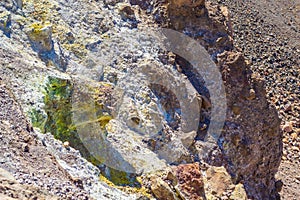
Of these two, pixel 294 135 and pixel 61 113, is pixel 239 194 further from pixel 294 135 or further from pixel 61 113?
pixel 294 135

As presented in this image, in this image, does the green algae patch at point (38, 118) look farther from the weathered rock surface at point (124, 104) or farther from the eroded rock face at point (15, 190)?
the eroded rock face at point (15, 190)

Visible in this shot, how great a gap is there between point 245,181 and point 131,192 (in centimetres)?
392

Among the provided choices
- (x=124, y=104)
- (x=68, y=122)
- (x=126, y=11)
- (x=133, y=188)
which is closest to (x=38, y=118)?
(x=68, y=122)

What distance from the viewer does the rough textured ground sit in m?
16.0

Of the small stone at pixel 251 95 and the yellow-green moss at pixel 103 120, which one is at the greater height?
the small stone at pixel 251 95

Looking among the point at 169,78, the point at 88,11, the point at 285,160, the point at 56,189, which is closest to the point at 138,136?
the point at 169,78

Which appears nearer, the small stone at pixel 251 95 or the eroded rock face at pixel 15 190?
the eroded rock face at pixel 15 190

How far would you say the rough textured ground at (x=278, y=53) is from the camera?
15979 mm

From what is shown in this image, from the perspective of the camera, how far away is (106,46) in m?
10.9

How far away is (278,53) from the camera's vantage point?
18047mm

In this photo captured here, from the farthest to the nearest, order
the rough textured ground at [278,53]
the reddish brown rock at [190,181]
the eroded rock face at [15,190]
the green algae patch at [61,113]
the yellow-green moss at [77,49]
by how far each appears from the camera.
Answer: the rough textured ground at [278,53]
the yellow-green moss at [77,49]
the reddish brown rock at [190,181]
the green algae patch at [61,113]
the eroded rock face at [15,190]


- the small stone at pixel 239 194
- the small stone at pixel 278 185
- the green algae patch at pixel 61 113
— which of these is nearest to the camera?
the green algae patch at pixel 61 113

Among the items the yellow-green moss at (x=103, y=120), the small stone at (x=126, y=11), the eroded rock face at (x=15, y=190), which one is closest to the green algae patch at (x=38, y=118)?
the yellow-green moss at (x=103, y=120)

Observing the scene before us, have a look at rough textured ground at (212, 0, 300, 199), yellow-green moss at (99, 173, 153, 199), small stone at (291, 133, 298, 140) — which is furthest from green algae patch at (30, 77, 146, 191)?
small stone at (291, 133, 298, 140)
